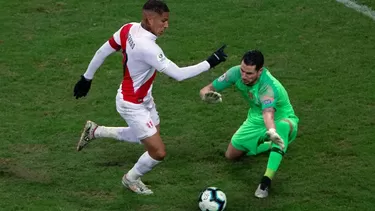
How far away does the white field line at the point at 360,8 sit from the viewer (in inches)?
529

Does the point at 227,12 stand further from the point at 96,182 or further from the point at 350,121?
the point at 96,182

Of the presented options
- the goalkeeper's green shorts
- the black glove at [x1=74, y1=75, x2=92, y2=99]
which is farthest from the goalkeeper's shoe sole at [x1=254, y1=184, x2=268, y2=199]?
the black glove at [x1=74, y1=75, x2=92, y2=99]

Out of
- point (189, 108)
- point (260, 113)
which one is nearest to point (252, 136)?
point (260, 113)

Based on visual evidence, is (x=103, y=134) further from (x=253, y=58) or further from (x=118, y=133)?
(x=253, y=58)

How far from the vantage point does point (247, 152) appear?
871 centimetres

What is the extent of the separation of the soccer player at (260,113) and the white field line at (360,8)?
5495 mm

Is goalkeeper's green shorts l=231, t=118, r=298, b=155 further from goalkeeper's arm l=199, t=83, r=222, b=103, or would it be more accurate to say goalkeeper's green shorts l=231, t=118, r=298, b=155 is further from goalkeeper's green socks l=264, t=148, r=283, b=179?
goalkeeper's arm l=199, t=83, r=222, b=103

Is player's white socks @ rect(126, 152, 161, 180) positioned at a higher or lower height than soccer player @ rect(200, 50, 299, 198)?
lower

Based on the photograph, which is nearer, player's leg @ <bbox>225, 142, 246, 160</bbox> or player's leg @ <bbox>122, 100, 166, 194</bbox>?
player's leg @ <bbox>122, 100, 166, 194</bbox>

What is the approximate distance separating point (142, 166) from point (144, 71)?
98 centimetres

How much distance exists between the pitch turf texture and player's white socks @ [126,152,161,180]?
203 millimetres

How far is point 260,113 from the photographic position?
8570 mm

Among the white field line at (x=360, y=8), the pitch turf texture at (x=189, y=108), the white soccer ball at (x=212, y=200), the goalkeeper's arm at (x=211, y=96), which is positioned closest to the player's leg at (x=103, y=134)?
the pitch turf texture at (x=189, y=108)

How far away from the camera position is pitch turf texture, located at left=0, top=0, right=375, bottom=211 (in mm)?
7871
